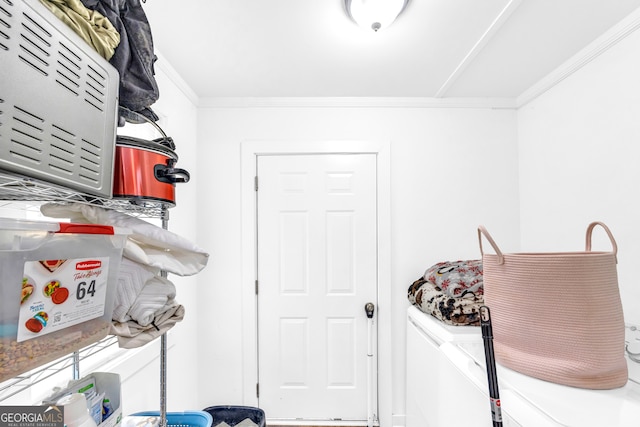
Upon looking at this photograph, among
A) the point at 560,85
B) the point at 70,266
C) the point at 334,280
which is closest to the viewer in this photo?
the point at 70,266

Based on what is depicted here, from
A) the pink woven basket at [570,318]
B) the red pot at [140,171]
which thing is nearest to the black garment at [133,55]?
the red pot at [140,171]

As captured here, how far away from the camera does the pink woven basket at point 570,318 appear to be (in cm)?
94

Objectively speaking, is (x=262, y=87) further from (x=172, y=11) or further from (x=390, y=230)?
(x=390, y=230)

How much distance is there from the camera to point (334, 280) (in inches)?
85.1

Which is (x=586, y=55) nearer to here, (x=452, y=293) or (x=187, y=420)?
(x=452, y=293)

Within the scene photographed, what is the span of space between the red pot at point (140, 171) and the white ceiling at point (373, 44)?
799mm

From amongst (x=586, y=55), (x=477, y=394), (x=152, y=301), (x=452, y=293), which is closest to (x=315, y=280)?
(x=452, y=293)

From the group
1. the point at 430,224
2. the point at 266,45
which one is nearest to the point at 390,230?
the point at 430,224

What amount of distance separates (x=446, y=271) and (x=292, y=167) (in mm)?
1173

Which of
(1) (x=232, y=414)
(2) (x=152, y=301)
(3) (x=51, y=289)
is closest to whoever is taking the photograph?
(3) (x=51, y=289)

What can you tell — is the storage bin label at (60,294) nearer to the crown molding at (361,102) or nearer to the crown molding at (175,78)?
the crown molding at (175,78)

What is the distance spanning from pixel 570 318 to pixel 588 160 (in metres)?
1.08

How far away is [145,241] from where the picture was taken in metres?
0.85

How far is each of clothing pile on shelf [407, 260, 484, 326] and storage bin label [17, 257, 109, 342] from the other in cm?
149
